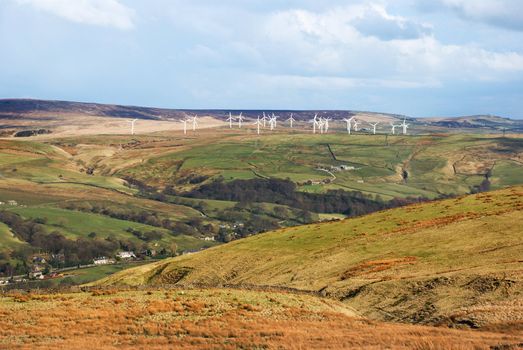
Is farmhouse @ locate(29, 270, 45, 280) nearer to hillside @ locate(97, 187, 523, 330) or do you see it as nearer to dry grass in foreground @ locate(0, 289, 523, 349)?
hillside @ locate(97, 187, 523, 330)

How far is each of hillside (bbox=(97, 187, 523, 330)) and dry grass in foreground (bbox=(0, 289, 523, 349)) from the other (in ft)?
15.5

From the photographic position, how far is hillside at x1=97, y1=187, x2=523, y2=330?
56.3m

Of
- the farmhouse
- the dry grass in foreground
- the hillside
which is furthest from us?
the farmhouse

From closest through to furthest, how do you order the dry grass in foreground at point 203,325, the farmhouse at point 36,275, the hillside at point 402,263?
the dry grass in foreground at point 203,325 < the hillside at point 402,263 < the farmhouse at point 36,275

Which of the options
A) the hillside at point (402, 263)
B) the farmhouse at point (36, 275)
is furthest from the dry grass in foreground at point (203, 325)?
the farmhouse at point (36, 275)

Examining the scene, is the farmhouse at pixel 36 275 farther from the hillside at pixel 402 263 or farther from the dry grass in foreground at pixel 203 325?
the dry grass in foreground at pixel 203 325

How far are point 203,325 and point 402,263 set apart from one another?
32198mm

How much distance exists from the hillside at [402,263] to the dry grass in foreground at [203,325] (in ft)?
15.5

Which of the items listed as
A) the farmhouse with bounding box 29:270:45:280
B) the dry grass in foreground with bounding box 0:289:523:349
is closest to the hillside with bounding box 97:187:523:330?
the dry grass in foreground with bounding box 0:289:523:349

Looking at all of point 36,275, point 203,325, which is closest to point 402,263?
point 203,325

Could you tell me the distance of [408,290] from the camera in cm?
6125

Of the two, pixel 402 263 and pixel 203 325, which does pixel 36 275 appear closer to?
pixel 402 263

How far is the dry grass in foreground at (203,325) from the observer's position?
4188 centimetres

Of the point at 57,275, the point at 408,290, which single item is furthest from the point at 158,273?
the point at 57,275
